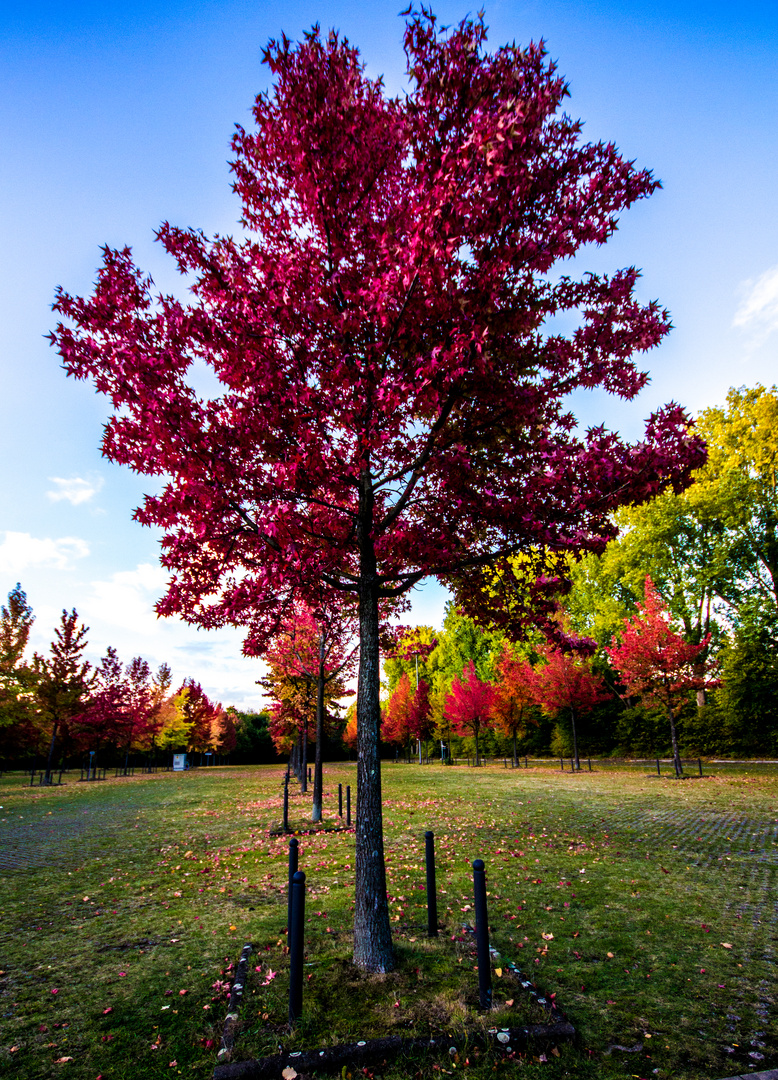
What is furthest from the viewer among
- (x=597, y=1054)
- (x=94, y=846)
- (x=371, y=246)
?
(x=94, y=846)

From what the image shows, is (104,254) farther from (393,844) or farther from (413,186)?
(393,844)

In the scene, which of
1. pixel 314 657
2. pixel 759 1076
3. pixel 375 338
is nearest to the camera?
pixel 759 1076

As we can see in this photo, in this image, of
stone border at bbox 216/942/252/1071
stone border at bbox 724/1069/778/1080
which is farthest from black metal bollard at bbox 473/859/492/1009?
stone border at bbox 216/942/252/1071

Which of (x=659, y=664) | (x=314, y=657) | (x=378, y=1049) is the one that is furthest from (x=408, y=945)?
(x=659, y=664)

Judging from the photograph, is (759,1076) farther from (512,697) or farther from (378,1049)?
(512,697)

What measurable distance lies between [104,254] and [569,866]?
1074 cm

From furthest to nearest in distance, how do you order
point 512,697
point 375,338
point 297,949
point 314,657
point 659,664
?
point 512,697
point 659,664
point 314,657
point 375,338
point 297,949

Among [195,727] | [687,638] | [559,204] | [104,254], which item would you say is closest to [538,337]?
[559,204]

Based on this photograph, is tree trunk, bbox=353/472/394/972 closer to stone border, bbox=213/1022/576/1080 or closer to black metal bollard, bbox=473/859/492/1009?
black metal bollard, bbox=473/859/492/1009

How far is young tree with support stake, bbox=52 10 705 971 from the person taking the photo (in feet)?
14.3

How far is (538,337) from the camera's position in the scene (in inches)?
209

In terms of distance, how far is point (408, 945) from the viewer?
5191 millimetres

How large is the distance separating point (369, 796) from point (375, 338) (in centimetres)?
470

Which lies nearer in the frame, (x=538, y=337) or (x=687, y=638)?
(x=538, y=337)
